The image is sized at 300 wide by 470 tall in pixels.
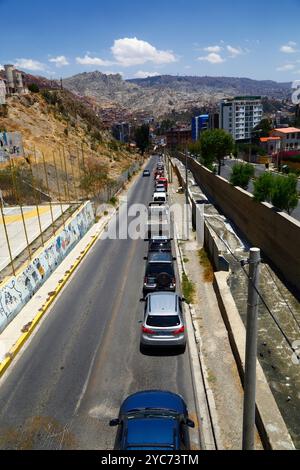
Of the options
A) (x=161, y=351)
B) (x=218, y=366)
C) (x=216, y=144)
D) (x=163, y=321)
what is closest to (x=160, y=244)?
(x=163, y=321)

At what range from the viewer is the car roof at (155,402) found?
8.68 meters

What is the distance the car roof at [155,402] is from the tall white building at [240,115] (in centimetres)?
16495

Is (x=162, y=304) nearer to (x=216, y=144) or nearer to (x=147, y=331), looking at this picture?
(x=147, y=331)

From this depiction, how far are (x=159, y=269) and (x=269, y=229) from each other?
869 cm

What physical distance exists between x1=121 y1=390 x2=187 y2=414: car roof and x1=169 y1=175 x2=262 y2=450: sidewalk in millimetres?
1298

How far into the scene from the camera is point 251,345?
6375mm

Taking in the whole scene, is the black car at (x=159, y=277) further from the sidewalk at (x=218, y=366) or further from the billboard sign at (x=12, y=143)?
the billboard sign at (x=12, y=143)

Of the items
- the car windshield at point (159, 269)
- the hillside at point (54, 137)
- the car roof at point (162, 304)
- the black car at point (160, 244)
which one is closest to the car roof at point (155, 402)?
the car roof at point (162, 304)

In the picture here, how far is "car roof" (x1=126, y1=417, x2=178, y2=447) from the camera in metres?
→ 7.32

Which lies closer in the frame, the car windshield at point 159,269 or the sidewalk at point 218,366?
the sidewalk at point 218,366

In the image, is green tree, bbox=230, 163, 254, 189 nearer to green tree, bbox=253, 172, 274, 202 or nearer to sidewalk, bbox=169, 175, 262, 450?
green tree, bbox=253, 172, 274, 202

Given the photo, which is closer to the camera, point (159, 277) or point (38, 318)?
point (38, 318)

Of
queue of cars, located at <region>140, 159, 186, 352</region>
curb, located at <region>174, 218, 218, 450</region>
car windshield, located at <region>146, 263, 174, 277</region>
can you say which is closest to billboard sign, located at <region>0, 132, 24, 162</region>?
car windshield, located at <region>146, 263, 174, 277</region>

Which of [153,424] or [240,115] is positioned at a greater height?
[240,115]
